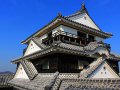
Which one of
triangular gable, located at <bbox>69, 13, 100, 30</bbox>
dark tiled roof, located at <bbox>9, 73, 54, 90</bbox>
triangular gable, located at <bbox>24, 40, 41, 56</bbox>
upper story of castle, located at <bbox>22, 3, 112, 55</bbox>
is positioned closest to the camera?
dark tiled roof, located at <bbox>9, 73, 54, 90</bbox>

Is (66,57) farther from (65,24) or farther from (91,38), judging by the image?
(91,38)

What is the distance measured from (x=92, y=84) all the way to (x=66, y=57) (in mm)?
9356

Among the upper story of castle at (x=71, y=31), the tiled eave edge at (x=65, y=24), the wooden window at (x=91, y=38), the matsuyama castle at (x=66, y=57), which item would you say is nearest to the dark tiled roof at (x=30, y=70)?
the matsuyama castle at (x=66, y=57)

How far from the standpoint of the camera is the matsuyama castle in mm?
17188

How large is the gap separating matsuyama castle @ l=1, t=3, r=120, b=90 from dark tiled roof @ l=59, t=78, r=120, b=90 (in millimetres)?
3322

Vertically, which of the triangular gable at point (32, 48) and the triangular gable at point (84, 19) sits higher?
the triangular gable at point (84, 19)

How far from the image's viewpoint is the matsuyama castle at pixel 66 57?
17.2 metres

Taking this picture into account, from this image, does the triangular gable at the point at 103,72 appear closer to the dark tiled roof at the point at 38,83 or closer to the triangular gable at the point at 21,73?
the dark tiled roof at the point at 38,83

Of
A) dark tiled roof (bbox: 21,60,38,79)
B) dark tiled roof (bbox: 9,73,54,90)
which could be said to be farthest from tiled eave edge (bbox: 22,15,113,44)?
dark tiled roof (bbox: 9,73,54,90)

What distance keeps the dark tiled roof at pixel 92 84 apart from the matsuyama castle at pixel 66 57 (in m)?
3.32

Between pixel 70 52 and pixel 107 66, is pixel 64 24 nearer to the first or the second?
pixel 70 52

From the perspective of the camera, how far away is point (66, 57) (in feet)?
60.0

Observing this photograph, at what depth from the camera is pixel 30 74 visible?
59.5ft

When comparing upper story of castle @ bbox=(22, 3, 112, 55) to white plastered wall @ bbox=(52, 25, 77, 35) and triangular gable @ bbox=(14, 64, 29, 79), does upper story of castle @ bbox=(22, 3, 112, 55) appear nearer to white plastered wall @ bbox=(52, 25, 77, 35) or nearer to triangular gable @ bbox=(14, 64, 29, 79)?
white plastered wall @ bbox=(52, 25, 77, 35)
